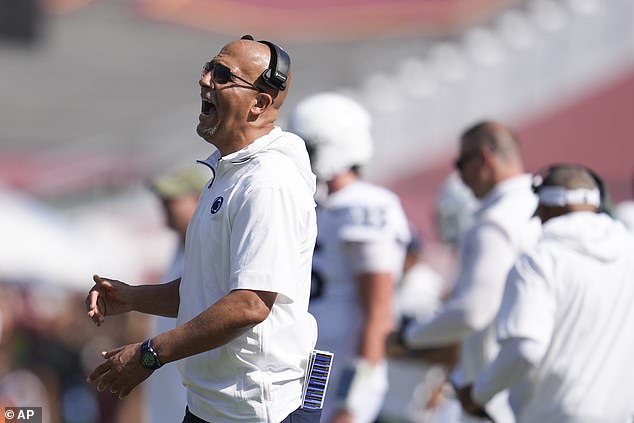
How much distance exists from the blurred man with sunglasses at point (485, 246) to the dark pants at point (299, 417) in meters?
2.13

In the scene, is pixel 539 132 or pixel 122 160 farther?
pixel 122 160

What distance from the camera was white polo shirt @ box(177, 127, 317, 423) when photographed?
3650 millimetres

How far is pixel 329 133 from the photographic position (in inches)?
231

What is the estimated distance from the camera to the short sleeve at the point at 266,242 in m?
3.62

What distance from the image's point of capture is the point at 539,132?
2205cm

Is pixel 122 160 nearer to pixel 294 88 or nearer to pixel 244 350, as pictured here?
pixel 294 88

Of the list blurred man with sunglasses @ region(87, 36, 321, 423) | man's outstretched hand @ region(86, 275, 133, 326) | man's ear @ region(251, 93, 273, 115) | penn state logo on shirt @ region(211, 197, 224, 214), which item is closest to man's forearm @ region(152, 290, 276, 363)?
blurred man with sunglasses @ region(87, 36, 321, 423)

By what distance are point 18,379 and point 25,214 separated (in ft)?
14.9

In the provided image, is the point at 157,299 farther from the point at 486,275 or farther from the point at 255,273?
the point at 486,275

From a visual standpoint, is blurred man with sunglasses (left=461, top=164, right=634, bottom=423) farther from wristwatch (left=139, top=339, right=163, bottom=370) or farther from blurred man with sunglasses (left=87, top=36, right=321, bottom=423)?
wristwatch (left=139, top=339, right=163, bottom=370)

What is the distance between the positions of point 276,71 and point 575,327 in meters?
1.82

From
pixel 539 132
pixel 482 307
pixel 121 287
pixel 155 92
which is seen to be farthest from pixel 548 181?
pixel 155 92

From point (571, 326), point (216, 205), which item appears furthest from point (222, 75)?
point (571, 326)

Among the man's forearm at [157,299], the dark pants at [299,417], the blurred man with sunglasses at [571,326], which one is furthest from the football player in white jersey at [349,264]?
the dark pants at [299,417]
